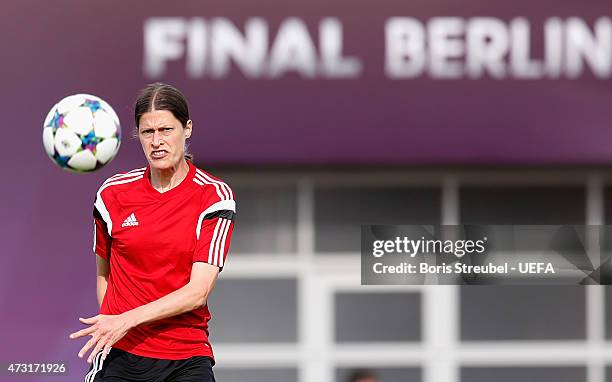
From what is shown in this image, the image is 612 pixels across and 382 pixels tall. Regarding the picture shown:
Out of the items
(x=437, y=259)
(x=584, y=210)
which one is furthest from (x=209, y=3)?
(x=584, y=210)

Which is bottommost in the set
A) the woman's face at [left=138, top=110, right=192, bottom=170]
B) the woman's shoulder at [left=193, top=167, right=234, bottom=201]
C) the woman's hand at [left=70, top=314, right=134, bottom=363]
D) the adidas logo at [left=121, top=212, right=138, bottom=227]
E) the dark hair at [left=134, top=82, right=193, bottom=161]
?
the woman's hand at [left=70, top=314, right=134, bottom=363]

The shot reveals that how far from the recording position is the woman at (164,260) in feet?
15.1

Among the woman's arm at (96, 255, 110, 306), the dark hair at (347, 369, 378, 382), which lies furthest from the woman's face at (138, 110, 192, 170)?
the dark hair at (347, 369, 378, 382)

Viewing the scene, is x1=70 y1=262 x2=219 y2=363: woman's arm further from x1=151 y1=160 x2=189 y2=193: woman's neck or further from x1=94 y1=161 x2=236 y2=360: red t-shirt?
x1=151 y1=160 x2=189 y2=193: woman's neck

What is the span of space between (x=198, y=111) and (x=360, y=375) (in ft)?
7.66

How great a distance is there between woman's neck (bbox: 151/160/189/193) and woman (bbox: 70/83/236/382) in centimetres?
1

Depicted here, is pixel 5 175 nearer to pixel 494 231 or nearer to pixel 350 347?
pixel 350 347

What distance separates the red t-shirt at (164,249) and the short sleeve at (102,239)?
0.13ft

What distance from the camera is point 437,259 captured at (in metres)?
8.87

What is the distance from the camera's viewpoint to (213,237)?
469cm

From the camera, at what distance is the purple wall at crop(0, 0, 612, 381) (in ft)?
28.8

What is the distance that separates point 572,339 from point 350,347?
1.70 meters

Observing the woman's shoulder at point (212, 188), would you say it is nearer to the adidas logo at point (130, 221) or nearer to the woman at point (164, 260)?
the woman at point (164, 260)

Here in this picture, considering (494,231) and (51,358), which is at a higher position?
(494,231)
